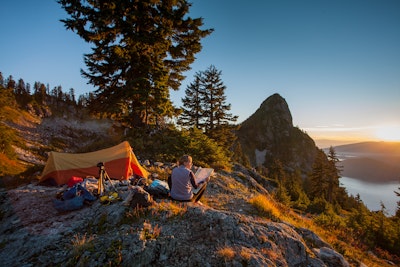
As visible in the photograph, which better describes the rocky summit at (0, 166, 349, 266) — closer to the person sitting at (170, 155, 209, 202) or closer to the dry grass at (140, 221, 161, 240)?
the dry grass at (140, 221, 161, 240)

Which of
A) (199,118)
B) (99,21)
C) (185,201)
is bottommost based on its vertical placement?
(185,201)

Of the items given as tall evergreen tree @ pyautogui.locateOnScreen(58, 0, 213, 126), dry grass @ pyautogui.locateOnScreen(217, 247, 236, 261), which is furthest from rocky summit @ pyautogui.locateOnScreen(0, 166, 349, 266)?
tall evergreen tree @ pyautogui.locateOnScreen(58, 0, 213, 126)

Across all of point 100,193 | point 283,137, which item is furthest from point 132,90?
point 283,137

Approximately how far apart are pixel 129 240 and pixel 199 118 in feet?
80.6

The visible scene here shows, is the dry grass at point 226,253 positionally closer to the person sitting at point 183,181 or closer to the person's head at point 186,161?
the person sitting at point 183,181

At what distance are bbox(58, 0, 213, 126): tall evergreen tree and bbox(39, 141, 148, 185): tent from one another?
5961mm

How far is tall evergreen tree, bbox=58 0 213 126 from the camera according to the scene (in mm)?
14375

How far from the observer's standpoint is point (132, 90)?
49.1 ft

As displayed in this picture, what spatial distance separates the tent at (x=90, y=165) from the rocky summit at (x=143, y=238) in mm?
2266

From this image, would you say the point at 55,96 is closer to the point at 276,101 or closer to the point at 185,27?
the point at 185,27

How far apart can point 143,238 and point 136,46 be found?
14.6 metres

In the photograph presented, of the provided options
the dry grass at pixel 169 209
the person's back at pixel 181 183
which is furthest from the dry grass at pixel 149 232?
the person's back at pixel 181 183

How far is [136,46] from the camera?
1521 centimetres

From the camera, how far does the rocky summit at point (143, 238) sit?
4.15m
